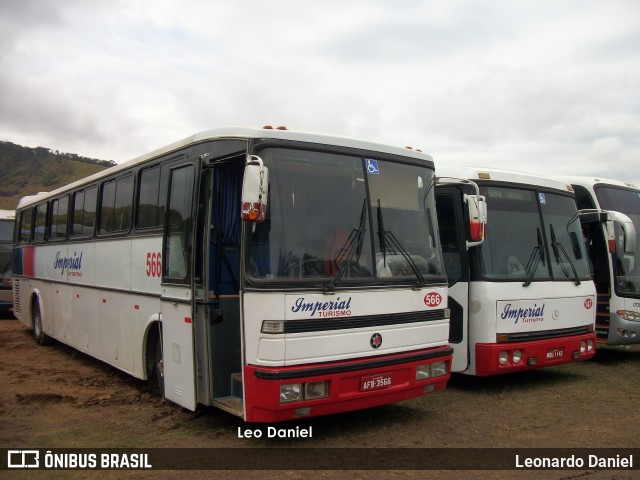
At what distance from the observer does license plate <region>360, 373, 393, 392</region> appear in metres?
6.15

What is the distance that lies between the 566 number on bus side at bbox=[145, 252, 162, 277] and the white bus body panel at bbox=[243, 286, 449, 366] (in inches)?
87.1

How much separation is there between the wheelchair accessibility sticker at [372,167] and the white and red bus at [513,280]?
1.99m

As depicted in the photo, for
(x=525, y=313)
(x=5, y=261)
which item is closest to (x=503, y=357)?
(x=525, y=313)

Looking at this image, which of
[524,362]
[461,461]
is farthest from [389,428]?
[524,362]

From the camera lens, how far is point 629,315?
34.4 feet

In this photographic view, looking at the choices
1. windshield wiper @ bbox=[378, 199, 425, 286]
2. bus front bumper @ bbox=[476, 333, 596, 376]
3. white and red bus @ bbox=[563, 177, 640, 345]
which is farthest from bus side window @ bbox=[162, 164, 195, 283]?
white and red bus @ bbox=[563, 177, 640, 345]

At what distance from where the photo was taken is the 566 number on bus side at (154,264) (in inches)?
298

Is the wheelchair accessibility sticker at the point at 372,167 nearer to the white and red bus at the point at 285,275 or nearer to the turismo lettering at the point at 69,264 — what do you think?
the white and red bus at the point at 285,275

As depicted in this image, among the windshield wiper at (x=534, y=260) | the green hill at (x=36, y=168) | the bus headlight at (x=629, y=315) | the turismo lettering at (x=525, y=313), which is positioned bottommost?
the bus headlight at (x=629, y=315)

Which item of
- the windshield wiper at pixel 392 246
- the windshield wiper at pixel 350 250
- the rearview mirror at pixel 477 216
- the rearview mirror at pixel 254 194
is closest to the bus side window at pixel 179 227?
the rearview mirror at pixel 254 194

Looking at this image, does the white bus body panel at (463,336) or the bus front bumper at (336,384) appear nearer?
the bus front bumper at (336,384)

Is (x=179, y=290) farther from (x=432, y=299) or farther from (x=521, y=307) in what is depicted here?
(x=521, y=307)

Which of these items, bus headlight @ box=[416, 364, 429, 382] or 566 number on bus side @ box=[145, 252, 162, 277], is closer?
bus headlight @ box=[416, 364, 429, 382]

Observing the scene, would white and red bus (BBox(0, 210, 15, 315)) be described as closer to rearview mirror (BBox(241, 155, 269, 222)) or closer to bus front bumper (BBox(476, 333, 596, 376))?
bus front bumper (BBox(476, 333, 596, 376))
